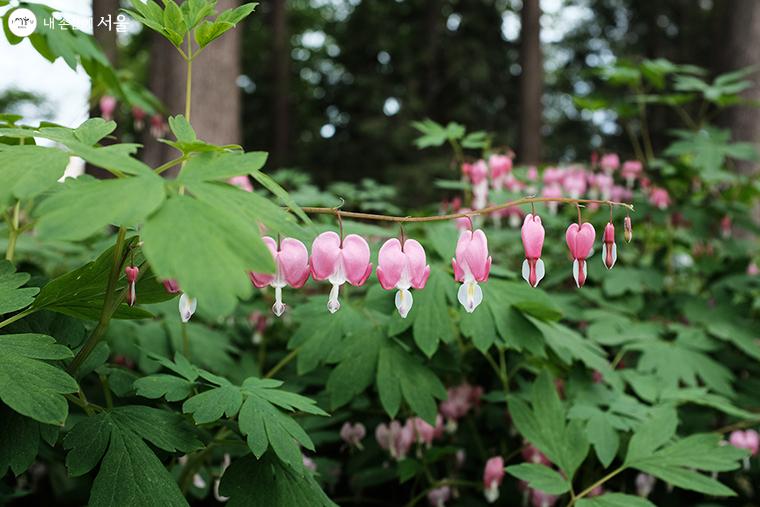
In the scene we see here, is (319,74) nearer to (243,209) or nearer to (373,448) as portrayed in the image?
(373,448)

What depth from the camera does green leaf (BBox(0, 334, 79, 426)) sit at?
1.21 metres

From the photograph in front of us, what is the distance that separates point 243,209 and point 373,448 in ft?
5.80

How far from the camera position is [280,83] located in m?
16.8

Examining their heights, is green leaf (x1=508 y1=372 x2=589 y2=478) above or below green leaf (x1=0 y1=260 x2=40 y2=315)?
below

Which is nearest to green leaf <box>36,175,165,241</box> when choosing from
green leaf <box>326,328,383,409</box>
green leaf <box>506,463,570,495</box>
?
green leaf <box>326,328,383,409</box>

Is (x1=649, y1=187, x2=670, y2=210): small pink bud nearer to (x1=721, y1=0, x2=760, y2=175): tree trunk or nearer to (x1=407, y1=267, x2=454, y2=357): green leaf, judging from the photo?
(x1=407, y1=267, x2=454, y2=357): green leaf

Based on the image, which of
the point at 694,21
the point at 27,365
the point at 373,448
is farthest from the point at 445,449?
the point at 694,21

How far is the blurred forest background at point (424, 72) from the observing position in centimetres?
1602

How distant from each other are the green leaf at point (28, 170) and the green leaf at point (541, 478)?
133 cm

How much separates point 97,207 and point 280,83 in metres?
16.5

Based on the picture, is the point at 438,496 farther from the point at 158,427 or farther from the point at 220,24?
the point at 220,24

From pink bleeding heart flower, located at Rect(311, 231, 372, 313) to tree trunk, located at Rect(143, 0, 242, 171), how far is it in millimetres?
4285

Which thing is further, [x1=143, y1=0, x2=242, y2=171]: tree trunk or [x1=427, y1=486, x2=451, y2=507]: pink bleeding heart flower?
[x1=143, y1=0, x2=242, y2=171]: tree trunk

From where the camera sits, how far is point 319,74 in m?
19.9
